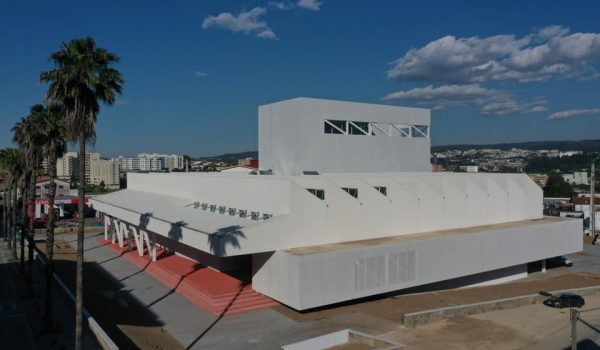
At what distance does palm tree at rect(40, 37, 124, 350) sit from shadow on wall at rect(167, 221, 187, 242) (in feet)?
33.0

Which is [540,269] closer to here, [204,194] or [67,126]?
[204,194]

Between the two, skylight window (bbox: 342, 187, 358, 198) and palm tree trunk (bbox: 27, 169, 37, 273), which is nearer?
palm tree trunk (bbox: 27, 169, 37, 273)

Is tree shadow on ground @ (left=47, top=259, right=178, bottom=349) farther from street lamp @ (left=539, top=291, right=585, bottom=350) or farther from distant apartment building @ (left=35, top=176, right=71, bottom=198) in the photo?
distant apartment building @ (left=35, top=176, right=71, bottom=198)

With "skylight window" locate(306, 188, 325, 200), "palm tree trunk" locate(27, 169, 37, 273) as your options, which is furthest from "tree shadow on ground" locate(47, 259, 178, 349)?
"skylight window" locate(306, 188, 325, 200)

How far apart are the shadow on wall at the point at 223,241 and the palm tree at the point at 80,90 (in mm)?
7141

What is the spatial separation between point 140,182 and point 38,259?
14.0 meters

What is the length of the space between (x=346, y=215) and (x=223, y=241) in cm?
782

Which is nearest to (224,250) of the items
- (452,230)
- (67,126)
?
(67,126)

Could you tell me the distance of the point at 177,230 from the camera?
27484 millimetres

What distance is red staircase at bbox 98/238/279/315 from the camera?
2558cm

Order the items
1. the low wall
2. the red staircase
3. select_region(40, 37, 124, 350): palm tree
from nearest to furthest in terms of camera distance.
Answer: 1. select_region(40, 37, 124, 350): palm tree
2. the low wall
3. the red staircase

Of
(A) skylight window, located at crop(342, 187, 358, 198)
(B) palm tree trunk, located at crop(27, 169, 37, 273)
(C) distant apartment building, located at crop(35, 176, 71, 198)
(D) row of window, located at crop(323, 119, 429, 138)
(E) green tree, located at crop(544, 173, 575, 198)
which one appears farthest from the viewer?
(E) green tree, located at crop(544, 173, 575, 198)

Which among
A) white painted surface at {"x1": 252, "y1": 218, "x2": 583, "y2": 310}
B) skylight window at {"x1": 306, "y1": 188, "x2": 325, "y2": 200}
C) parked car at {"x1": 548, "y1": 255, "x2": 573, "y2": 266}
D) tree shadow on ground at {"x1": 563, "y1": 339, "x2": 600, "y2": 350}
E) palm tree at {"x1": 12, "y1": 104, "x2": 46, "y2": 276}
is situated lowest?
parked car at {"x1": 548, "y1": 255, "x2": 573, "y2": 266}

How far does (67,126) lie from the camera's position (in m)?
→ 17.3
